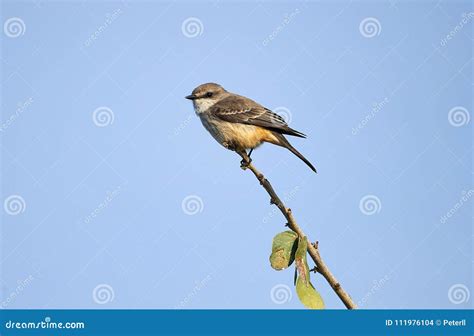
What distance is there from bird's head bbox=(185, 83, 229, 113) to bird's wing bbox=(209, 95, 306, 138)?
123 mm

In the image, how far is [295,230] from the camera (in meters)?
4.12

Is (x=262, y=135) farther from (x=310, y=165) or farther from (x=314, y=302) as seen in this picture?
(x=314, y=302)

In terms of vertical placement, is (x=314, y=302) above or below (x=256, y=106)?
below

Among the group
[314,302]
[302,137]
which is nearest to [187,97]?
[302,137]

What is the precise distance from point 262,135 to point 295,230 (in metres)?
4.83

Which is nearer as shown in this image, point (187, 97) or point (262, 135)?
point (262, 135)

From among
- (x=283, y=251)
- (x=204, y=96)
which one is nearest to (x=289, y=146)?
(x=204, y=96)

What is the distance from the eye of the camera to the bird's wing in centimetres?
876

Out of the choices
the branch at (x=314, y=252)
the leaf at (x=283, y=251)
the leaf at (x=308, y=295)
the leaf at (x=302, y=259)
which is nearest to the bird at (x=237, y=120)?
the branch at (x=314, y=252)

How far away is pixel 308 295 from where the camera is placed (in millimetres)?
3783

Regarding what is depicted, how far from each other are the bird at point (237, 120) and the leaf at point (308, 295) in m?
4.51

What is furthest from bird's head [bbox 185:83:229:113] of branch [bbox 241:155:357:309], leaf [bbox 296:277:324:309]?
leaf [bbox 296:277:324:309]

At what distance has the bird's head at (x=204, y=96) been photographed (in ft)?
31.3
